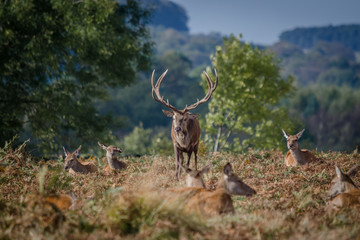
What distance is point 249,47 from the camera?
27.4 meters

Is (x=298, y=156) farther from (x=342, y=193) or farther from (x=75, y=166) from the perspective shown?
(x=75, y=166)

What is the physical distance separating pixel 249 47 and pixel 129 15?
9.40m

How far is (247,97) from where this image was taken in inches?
1008

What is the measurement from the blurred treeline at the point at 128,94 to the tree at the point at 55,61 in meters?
0.06

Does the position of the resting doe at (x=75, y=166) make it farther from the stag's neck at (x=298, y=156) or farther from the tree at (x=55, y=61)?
the tree at (x=55, y=61)

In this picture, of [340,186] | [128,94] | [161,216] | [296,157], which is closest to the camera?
[161,216]

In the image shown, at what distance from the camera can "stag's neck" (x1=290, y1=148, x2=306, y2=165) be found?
9010 mm

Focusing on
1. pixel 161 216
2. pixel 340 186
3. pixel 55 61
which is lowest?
pixel 161 216

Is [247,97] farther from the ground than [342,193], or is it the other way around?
[247,97]

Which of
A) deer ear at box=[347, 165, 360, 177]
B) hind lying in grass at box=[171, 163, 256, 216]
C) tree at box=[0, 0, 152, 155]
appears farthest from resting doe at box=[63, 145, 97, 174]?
tree at box=[0, 0, 152, 155]

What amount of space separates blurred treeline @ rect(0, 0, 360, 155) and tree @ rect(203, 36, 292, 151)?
5.46 ft

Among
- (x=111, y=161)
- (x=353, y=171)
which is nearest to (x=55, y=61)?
(x=111, y=161)

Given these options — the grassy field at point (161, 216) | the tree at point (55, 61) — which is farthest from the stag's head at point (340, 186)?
the tree at point (55, 61)

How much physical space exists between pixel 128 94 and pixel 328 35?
110 meters
